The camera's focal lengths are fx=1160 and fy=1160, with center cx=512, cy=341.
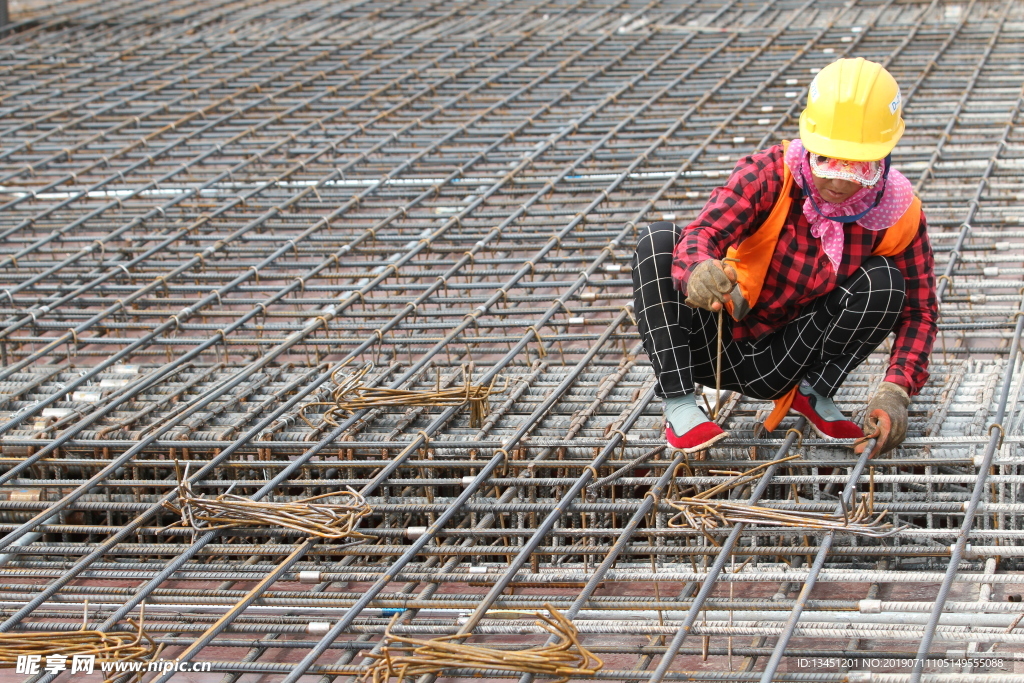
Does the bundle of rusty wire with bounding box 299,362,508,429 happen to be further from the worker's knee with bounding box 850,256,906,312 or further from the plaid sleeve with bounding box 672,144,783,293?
the worker's knee with bounding box 850,256,906,312

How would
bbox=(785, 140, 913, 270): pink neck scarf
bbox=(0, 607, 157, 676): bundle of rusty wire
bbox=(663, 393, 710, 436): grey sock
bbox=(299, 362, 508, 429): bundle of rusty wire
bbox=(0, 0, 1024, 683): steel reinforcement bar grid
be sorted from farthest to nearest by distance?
bbox=(299, 362, 508, 429): bundle of rusty wire < bbox=(663, 393, 710, 436): grey sock < bbox=(785, 140, 913, 270): pink neck scarf < bbox=(0, 0, 1024, 683): steel reinforcement bar grid < bbox=(0, 607, 157, 676): bundle of rusty wire

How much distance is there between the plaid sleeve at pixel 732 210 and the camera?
96.0 inches

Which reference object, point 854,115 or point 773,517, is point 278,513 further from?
point 854,115

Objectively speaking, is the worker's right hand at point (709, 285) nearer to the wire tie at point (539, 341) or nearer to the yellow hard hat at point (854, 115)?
the yellow hard hat at point (854, 115)

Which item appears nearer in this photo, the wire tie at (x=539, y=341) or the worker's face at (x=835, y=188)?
the worker's face at (x=835, y=188)

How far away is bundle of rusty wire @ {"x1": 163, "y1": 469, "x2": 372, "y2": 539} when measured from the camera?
2.45m

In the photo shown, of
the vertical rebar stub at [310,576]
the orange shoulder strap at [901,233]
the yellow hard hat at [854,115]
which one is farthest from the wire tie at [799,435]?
the vertical rebar stub at [310,576]

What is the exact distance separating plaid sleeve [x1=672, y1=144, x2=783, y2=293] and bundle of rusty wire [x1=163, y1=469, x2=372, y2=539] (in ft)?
2.82

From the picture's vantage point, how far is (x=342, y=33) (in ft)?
23.9

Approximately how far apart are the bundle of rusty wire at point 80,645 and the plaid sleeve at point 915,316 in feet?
5.39

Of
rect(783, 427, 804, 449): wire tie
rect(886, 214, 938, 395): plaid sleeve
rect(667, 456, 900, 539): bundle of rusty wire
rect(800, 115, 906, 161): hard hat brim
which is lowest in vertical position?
rect(783, 427, 804, 449): wire tie

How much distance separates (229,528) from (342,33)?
5.33 metres

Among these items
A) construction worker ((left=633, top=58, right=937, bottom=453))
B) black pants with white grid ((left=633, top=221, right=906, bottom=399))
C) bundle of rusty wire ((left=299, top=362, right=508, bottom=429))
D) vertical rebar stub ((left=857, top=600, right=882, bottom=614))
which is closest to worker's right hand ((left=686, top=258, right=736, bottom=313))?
construction worker ((left=633, top=58, right=937, bottom=453))

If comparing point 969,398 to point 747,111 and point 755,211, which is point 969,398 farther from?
point 747,111
